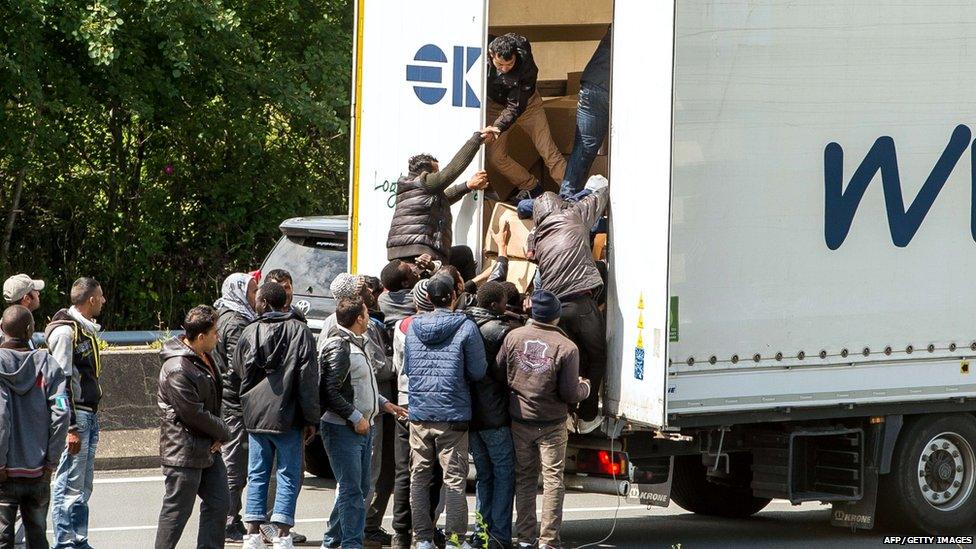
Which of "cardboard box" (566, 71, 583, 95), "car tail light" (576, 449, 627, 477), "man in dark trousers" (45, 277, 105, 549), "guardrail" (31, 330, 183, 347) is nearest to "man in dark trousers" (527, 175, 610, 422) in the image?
"car tail light" (576, 449, 627, 477)

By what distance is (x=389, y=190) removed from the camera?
A: 34.8 ft

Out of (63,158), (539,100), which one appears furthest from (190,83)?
(539,100)

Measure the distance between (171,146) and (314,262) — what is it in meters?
7.89

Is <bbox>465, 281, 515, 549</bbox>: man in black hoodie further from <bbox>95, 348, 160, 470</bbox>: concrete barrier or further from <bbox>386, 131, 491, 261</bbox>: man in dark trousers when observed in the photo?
<bbox>95, 348, 160, 470</bbox>: concrete barrier

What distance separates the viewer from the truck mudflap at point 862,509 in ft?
32.1

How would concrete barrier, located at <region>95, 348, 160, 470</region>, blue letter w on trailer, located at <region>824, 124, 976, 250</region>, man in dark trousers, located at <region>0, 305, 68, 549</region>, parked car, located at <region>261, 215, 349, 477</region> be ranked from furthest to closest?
concrete barrier, located at <region>95, 348, 160, 470</region> < parked car, located at <region>261, 215, 349, 477</region> < blue letter w on trailer, located at <region>824, 124, 976, 250</region> < man in dark trousers, located at <region>0, 305, 68, 549</region>

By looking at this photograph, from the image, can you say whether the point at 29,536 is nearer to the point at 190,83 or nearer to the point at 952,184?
the point at 952,184

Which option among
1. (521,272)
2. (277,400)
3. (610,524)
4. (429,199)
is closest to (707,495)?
(610,524)

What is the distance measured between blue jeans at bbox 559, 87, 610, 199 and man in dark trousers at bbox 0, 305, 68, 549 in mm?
4001

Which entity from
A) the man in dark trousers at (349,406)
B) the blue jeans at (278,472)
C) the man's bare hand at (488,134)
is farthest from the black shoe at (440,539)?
the man's bare hand at (488,134)

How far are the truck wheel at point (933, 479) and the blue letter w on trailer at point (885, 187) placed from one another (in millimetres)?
1337

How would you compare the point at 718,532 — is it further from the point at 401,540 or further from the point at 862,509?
the point at 401,540

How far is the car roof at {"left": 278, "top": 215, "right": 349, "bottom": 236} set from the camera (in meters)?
12.4

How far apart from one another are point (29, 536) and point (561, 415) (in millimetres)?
3077
